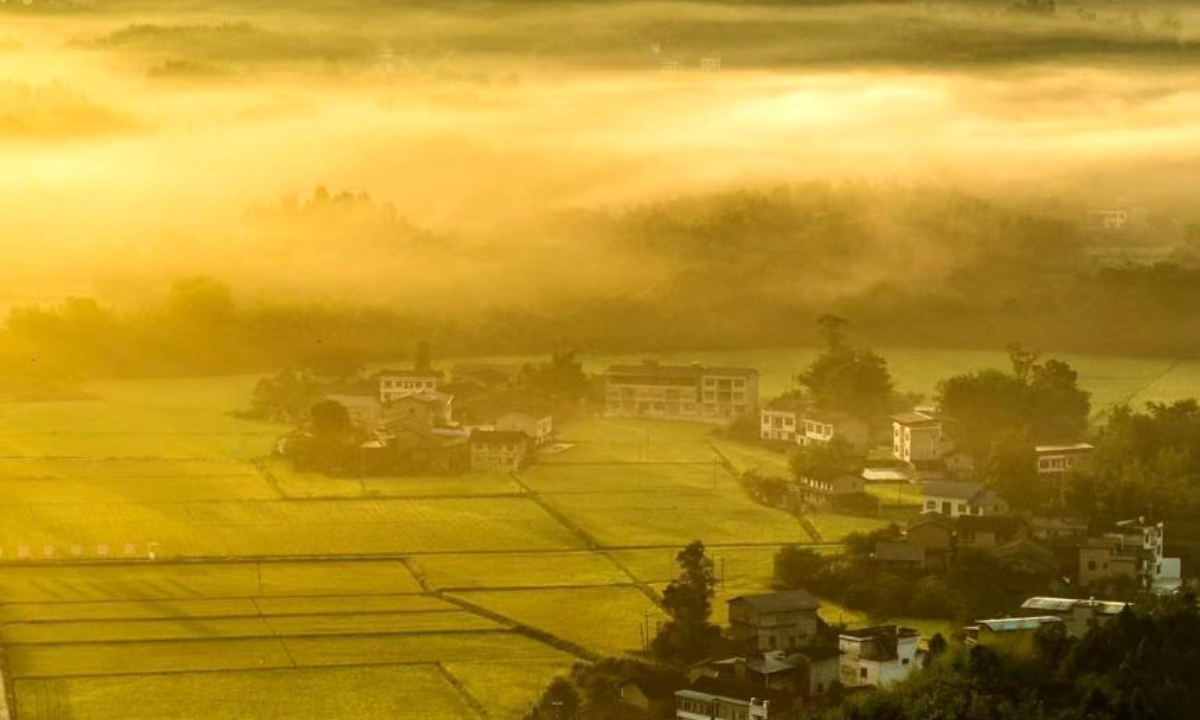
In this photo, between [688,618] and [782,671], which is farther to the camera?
[688,618]

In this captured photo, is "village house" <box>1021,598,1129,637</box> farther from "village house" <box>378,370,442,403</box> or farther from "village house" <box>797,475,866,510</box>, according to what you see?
"village house" <box>378,370,442,403</box>

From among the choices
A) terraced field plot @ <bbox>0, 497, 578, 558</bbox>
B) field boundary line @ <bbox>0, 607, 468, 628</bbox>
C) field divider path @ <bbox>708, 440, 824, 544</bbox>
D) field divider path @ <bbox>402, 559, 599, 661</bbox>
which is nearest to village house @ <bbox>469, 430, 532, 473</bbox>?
terraced field plot @ <bbox>0, 497, 578, 558</bbox>

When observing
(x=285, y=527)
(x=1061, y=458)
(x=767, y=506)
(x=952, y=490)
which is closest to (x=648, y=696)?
(x=285, y=527)

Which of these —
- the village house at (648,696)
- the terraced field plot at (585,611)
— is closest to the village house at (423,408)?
the terraced field plot at (585,611)

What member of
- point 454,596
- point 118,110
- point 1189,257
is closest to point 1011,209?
point 1189,257

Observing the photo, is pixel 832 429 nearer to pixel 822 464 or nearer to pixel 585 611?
pixel 822 464

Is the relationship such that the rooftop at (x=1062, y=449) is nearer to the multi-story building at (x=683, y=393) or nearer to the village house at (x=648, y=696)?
the multi-story building at (x=683, y=393)
